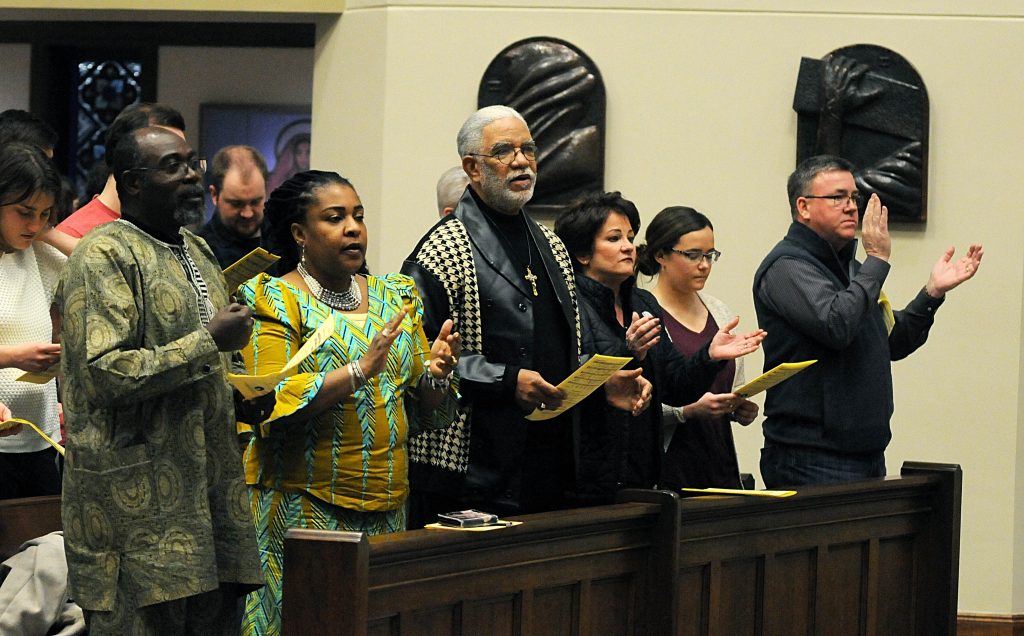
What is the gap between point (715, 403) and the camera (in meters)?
4.43

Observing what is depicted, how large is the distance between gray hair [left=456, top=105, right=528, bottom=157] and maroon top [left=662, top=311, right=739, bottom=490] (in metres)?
0.98

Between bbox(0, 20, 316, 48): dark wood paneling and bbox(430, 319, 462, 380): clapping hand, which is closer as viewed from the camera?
bbox(430, 319, 462, 380): clapping hand

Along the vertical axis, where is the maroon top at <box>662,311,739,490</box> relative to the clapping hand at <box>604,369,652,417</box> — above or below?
below

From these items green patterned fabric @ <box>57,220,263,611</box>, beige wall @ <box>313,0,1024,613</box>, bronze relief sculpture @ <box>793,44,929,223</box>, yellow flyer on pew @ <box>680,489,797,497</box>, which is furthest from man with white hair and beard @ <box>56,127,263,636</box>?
bronze relief sculpture @ <box>793,44,929,223</box>

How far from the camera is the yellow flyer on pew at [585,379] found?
339 cm

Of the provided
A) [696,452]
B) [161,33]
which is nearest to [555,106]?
[696,452]

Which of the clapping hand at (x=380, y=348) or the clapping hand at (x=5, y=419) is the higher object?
the clapping hand at (x=380, y=348)

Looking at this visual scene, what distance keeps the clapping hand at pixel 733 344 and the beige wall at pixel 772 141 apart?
1948mm

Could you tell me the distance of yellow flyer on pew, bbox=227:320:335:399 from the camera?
3014 millimetres

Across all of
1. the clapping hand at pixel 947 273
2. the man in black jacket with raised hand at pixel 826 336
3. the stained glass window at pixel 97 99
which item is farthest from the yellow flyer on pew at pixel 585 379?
the stained glass window at pixel 97 99

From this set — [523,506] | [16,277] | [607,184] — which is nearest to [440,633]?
[523,506]

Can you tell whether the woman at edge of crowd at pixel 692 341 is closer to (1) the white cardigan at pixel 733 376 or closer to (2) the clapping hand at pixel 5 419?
(1) the white cardigan at pixel 733 376

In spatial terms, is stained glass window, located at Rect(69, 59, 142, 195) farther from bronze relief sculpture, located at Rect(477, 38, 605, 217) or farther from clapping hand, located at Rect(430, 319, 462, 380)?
clapping hand, located at Rect(430, 319, 462, 380)

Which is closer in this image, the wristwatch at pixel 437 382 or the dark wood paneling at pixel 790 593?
the wristwatch at pixel 437 382
